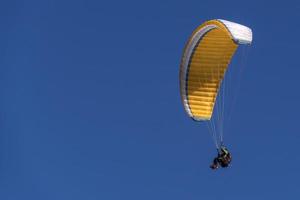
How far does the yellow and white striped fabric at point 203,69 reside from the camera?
35844 millimetres

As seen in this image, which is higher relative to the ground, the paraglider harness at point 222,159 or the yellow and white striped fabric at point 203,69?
the yellow and white striped fabric at point 203,69

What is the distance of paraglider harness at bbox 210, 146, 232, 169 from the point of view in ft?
115

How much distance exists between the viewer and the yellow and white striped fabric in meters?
35.8

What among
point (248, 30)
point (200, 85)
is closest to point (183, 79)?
point (200, 85)

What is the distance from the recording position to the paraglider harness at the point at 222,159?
35.2 m

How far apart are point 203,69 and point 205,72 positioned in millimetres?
199

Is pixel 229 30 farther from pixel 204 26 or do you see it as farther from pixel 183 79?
pixel 183 79

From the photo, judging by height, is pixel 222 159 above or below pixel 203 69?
below

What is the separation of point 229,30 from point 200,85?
487 cm

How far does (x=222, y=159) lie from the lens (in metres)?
35.3

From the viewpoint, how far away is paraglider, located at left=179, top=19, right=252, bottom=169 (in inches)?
1400

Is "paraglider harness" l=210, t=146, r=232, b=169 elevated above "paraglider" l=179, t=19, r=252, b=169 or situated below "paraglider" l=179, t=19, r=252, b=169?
below

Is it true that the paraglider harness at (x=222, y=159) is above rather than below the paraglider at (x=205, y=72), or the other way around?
below

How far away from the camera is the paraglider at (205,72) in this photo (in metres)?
35.6
